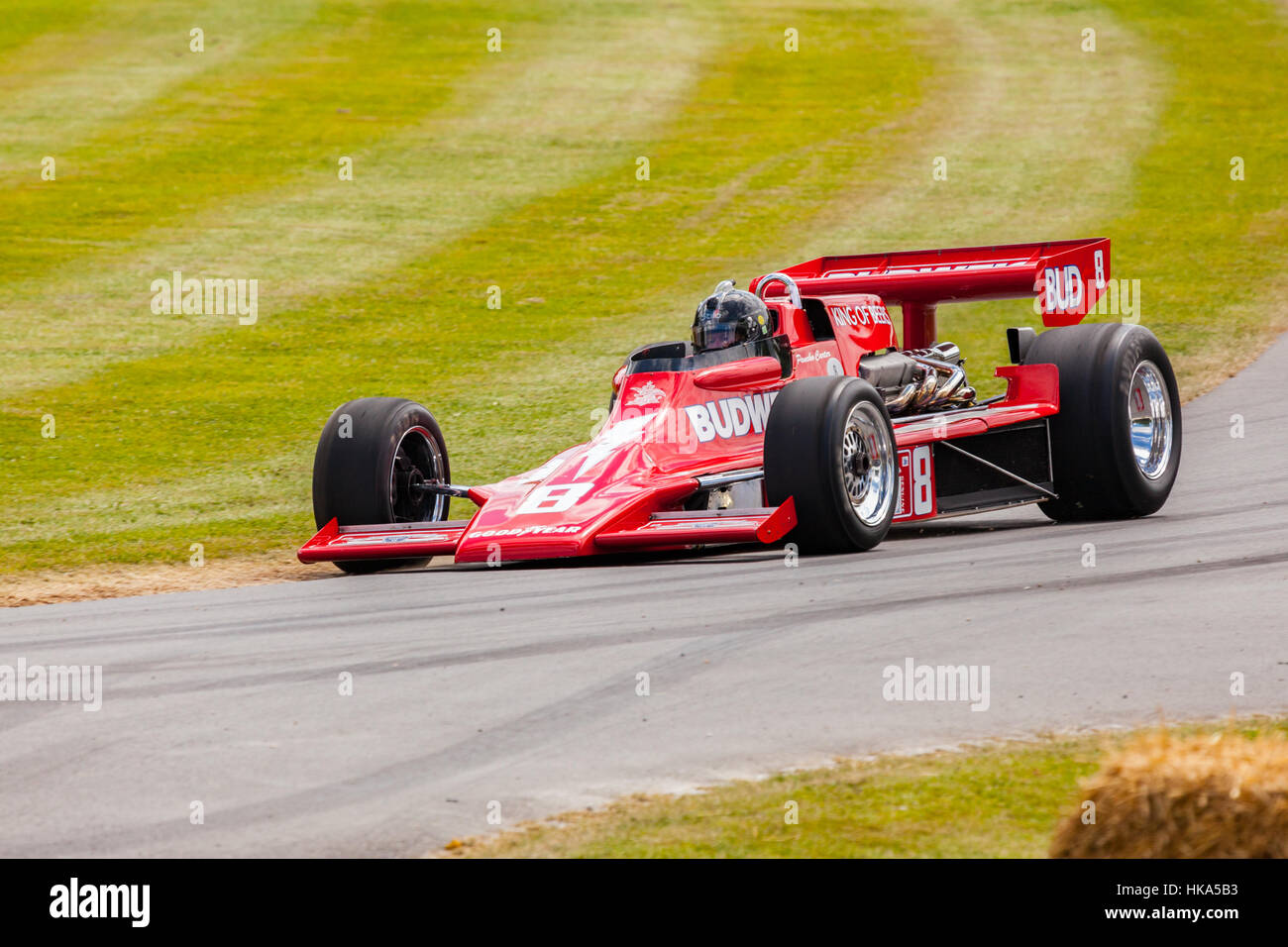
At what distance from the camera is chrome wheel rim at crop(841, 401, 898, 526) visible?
10.5m

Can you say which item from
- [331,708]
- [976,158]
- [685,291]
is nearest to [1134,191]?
[976,158]

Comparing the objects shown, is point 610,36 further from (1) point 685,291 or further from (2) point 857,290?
(2) point 857,290

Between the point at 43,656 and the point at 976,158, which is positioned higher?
the point at 976,158

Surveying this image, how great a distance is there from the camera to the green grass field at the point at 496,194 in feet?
54.7

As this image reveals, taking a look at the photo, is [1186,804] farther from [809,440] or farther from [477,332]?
[477,332]

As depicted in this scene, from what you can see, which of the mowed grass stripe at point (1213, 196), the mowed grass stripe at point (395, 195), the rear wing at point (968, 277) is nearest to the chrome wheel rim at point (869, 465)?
the rear wing at point (968, 277)

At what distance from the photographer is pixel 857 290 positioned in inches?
540

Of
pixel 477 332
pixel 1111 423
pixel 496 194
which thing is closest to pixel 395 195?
pixel 496 194

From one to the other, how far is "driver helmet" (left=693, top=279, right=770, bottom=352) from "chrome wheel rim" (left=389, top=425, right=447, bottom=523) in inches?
73.5

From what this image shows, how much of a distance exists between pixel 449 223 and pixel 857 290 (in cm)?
1219

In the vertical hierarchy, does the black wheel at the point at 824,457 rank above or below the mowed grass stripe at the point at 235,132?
below

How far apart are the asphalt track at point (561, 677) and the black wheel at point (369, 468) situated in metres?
0.57

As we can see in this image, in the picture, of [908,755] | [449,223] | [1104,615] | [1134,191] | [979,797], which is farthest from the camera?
[1134,191]

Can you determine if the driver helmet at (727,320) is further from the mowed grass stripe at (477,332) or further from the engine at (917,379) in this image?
the mowed grass stripe at (477,332)
